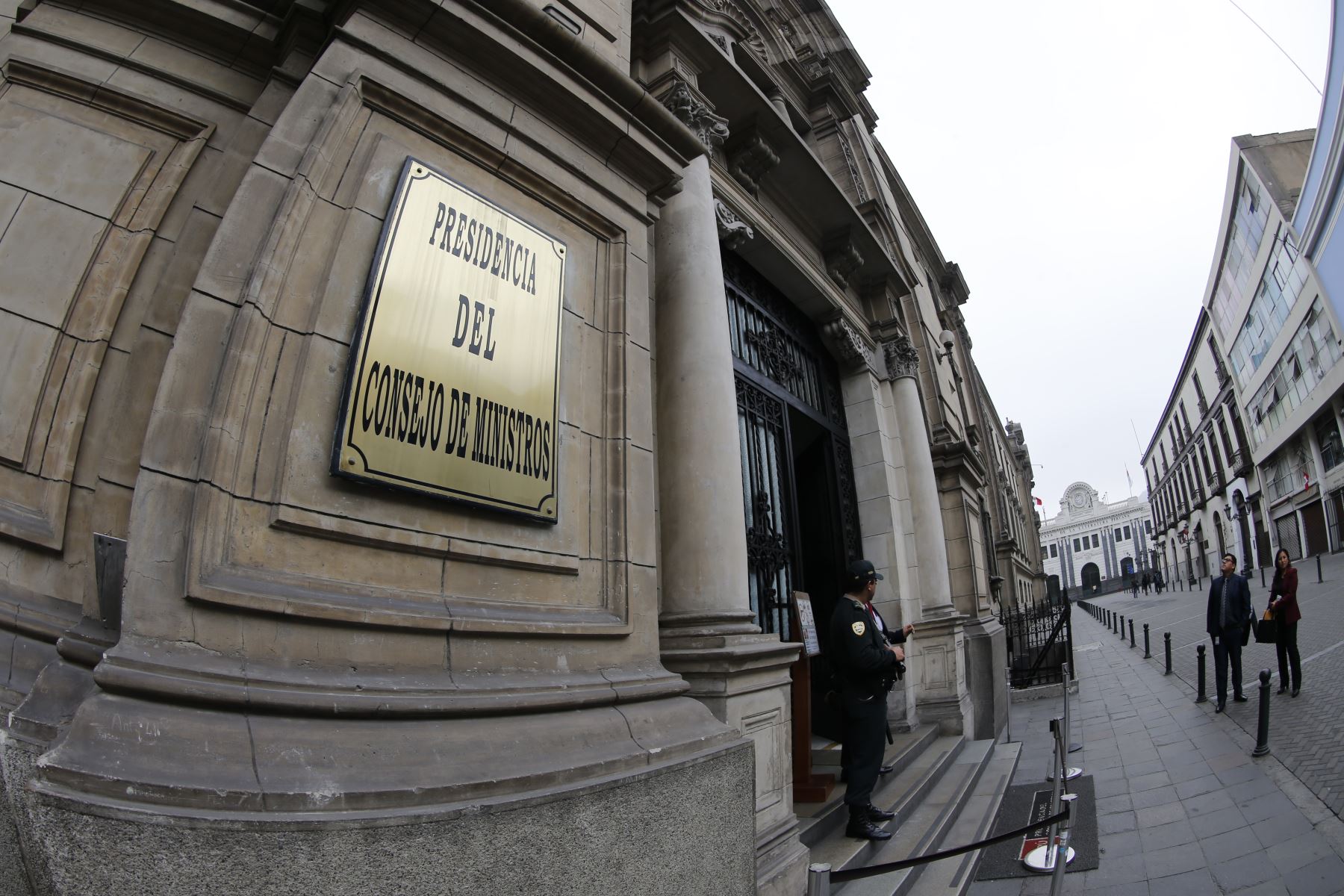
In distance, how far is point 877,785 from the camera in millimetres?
6008

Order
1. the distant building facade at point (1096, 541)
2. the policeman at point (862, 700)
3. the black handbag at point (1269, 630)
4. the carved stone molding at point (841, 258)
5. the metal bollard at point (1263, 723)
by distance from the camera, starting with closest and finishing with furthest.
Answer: the policeman at point (862, 700) → the metal bollard at point (1263, 723) → the black handbag at point (1269, 630) → the carved stone molding at point (841, 258) → the distant building facade at point (1096, 541)

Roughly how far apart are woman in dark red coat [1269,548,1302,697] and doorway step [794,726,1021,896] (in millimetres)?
3675

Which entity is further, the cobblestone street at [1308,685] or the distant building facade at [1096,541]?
the distant building facade at [1096,541]

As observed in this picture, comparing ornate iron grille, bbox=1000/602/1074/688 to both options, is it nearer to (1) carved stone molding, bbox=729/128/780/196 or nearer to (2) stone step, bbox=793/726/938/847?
(2) stone step, bbox=793/726/938/847

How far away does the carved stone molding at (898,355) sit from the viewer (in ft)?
36.0

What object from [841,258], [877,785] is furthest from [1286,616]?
[841,258]

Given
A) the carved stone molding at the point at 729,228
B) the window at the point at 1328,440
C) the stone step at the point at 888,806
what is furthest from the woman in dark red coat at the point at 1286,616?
the window at the point at 1328,440

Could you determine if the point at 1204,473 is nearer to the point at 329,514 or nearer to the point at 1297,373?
the point at 1297,373

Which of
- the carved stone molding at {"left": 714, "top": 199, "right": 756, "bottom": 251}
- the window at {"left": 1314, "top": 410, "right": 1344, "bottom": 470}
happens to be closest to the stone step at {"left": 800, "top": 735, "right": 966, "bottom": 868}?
the carved stone molding at {"left": 714, "top": 199, "right": 756, "bottom": 251}

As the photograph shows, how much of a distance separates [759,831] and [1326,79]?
3977 cm

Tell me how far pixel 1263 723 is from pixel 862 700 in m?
4.70

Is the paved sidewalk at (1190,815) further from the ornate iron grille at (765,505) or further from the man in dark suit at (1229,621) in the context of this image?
the ornate iron grille at (765,505)

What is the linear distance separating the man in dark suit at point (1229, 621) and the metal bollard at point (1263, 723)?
2.58 meters

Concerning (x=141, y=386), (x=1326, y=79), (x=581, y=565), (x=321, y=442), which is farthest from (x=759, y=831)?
(x=1326, y=79)
